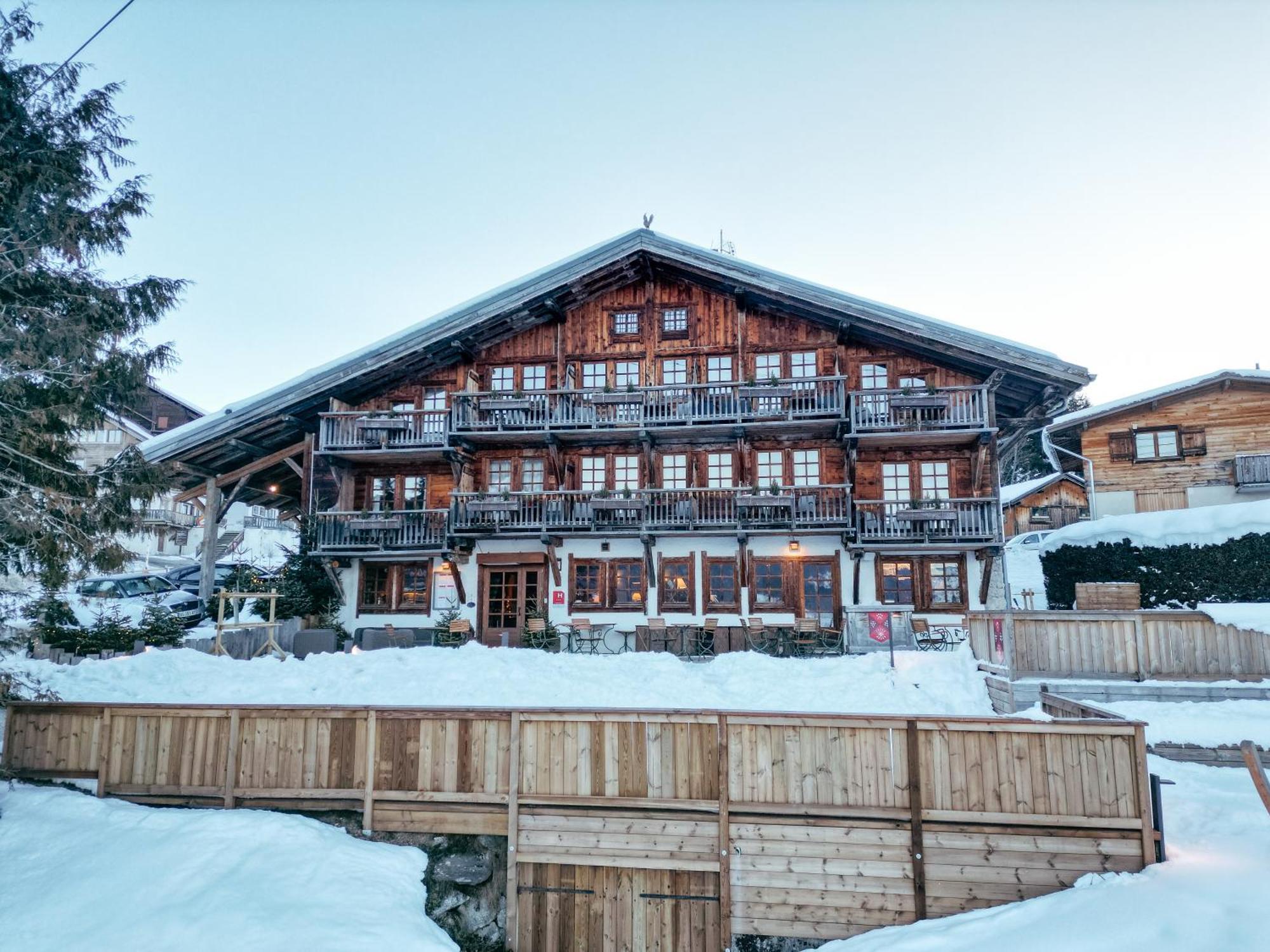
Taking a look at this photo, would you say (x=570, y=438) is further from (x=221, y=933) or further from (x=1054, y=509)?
(x=1054, y=509)

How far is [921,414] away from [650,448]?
7249 mm

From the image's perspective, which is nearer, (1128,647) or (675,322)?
(1128,647)

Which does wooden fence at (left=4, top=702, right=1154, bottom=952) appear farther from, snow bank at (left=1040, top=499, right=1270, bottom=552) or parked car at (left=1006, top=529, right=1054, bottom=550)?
parked car at (left=1006, top=529, right=1054, bottom=550)

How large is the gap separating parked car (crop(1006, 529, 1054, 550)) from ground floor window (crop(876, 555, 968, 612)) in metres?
12.0

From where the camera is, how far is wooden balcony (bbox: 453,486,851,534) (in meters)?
18.3

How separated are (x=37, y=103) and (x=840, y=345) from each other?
17.4 m

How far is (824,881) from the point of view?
→ 800 cm

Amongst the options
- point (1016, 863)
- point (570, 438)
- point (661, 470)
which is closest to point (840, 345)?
point (661, 470)

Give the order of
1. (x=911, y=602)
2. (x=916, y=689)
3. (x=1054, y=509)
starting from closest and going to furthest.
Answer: (x=916, y=689)
(x=911, y=602)
(x=1054, y=509)

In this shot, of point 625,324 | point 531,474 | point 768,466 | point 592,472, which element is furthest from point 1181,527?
point 531,474

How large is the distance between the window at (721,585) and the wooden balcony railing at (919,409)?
16.2ft

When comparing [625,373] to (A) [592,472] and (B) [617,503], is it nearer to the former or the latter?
(A) [592,472]

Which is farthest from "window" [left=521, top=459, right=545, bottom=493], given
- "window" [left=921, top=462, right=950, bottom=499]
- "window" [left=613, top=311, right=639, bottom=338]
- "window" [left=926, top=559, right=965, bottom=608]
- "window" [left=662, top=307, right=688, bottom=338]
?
"window" [left=926, top=559, right=965, bottom=608]

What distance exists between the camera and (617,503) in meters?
18.8
